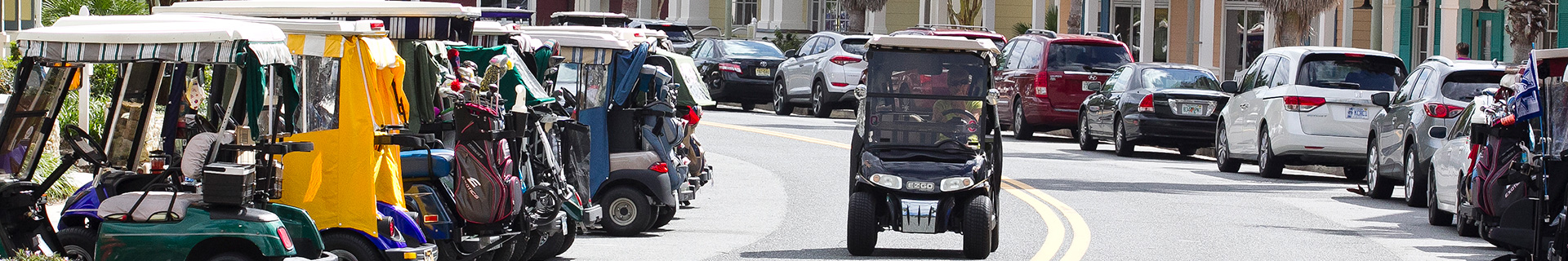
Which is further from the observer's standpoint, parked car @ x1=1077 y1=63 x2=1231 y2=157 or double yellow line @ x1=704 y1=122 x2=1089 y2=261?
parked car @ x1=1077 y1=63 x2=1231 y2=157

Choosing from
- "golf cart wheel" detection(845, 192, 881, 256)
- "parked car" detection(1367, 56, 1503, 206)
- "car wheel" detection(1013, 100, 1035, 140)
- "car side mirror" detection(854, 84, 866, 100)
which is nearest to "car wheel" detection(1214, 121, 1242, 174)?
"parked car" detection(1367, 56, 1503, 206)

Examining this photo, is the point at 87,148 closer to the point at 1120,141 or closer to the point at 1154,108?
the point at 1154,108

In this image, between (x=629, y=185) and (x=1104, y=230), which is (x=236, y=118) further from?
(x=1104, y=230)

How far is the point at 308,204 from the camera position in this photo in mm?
9195

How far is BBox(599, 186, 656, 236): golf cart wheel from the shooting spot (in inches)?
530

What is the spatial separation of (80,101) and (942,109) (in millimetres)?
6390

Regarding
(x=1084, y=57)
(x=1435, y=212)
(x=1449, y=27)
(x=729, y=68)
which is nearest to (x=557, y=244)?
(x=1435, y=212)

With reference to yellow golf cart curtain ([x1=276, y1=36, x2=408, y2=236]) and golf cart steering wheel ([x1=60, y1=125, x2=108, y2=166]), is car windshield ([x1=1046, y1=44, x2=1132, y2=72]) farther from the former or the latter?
golf cart steering wheel ([x1=60, y1=125, x2=108, y2=166])

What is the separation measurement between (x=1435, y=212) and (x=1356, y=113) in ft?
14.2

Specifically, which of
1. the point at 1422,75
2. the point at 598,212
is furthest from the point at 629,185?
the point at 1422,75

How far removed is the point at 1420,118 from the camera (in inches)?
630

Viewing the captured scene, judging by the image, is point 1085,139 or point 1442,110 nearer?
point 1442,110

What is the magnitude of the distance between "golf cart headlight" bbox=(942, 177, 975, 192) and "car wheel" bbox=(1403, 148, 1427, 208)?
18.9 ft

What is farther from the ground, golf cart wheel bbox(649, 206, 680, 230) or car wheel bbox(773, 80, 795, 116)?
car wheel bbox(773, 80, 795, 116)
